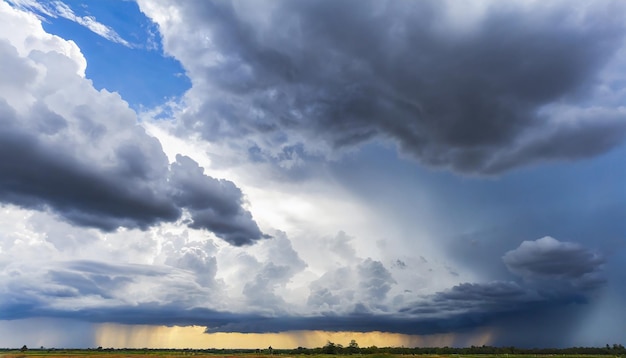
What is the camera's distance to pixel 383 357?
19938cm

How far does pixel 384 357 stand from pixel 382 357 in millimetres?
938

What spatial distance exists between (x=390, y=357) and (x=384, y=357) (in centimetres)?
278

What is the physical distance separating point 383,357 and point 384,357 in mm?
563

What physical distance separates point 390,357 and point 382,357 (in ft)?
12.2

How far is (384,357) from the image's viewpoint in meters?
200

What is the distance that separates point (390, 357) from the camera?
7869 inches

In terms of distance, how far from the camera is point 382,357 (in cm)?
19950

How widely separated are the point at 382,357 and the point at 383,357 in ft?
1.49

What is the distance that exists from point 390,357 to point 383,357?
3309mm
